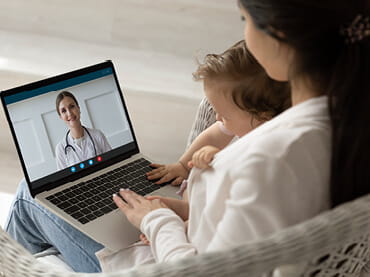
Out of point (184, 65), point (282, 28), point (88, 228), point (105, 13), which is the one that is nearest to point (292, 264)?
point (282, 28)

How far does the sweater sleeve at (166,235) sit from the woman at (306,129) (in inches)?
5.0

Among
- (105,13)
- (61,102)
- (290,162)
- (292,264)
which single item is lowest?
(292,264)

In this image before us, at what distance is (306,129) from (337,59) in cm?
10

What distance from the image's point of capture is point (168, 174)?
1463 millimetres

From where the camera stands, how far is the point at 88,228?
1.30m

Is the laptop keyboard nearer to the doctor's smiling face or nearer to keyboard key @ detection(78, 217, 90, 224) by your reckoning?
keyboard key @ detection(78, 217, 90, 224)

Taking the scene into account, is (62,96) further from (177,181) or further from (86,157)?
(177,181)

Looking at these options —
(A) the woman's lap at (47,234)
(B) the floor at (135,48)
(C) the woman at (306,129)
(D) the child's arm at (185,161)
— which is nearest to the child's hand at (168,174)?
(D) the child's arm at (185,161)

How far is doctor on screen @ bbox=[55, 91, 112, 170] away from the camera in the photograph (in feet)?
4.61

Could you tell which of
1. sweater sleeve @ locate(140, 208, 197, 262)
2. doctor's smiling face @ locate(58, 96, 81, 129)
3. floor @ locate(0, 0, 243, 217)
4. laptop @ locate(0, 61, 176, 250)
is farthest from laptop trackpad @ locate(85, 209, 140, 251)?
floor @ locate(0, 0, 243, 217)

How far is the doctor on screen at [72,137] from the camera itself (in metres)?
1.41

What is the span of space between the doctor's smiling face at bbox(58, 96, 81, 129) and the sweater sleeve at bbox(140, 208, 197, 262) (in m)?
0.34

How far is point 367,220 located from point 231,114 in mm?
521

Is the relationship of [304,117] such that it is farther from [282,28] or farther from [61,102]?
[61,102]
